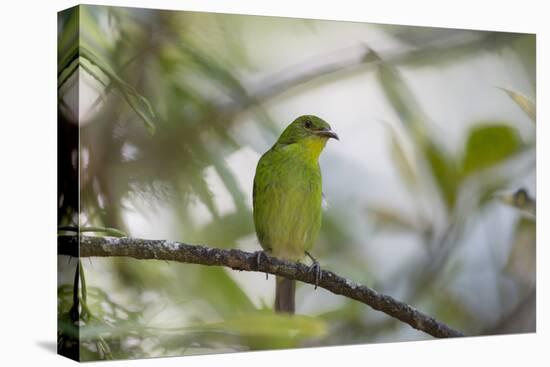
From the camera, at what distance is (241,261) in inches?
215

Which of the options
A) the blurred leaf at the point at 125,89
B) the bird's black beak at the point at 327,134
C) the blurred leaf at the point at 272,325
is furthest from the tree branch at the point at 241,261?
the bird's black beak at the point at 327,134

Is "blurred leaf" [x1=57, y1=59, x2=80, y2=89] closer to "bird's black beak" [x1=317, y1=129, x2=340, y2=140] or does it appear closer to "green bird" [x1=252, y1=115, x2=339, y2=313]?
"green bird" [x1=252, y1=115, x2=339, y2=313]

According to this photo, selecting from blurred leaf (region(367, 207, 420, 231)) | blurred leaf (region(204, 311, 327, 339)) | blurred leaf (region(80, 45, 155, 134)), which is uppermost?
blurred leaf (region(80, 45, 155, 134))

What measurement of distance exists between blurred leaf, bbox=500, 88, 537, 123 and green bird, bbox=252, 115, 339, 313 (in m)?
1.41

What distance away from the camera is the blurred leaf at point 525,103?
6430mm

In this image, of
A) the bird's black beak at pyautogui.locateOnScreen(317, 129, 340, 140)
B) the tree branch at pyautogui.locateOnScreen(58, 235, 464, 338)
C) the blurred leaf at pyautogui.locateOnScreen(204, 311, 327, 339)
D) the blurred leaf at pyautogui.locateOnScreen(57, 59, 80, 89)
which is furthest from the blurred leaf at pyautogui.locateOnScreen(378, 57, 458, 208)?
the blurred leaf at pyautogui.locateOnScreen(57, 59, 80, 89)

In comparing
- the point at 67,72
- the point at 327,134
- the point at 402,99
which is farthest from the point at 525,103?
the point at 67,72

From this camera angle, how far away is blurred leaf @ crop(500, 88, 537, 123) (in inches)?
253

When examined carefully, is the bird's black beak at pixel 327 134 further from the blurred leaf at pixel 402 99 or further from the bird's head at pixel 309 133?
the blurred leaf at pixel 402 99

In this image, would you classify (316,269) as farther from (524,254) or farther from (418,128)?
(524,254)

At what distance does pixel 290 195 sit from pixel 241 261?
18.6 inches

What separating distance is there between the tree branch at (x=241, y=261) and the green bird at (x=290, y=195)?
0.07 metres

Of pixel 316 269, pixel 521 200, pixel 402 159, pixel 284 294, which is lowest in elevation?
pixel 284 294

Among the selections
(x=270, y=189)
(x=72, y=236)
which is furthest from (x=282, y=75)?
(x=72, y=236)
